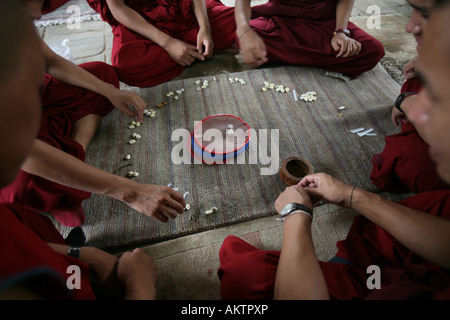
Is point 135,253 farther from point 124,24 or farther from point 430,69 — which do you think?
point 124,24

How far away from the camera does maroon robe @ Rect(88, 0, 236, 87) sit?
212cm

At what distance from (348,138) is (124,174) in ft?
5.11

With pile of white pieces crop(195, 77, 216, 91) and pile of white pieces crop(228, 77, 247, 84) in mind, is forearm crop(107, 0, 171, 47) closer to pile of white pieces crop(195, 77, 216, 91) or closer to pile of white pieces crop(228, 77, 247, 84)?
pile of white pieces crop(195, 77, 216, 91)

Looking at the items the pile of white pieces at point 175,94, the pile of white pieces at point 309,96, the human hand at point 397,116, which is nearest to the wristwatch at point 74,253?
the pile of white pieces at point 175,94

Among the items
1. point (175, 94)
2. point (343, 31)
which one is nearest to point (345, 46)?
point (343, 31)

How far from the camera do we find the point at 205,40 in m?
2.28

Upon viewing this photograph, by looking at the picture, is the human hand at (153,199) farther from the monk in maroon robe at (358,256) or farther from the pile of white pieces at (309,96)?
the pile of white pieces at (309,96)

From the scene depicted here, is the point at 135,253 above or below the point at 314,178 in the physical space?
below

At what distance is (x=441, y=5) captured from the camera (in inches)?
20.5

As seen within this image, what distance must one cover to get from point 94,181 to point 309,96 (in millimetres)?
1711

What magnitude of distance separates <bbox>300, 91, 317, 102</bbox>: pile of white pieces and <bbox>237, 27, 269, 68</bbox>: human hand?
1.45ft

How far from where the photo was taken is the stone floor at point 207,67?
1322 millimetres

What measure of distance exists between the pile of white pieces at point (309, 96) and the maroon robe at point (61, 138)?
1480 mm
